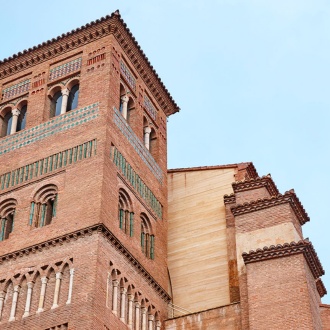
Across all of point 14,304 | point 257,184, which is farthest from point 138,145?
point 14,304

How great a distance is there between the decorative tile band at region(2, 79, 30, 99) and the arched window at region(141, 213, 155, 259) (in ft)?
17.2

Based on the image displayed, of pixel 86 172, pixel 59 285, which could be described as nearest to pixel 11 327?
pixel 59 285

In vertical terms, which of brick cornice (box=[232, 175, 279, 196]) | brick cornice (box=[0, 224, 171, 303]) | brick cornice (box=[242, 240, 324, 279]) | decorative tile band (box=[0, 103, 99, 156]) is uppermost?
decorative tile band (box=[0, 103, 99, 156])

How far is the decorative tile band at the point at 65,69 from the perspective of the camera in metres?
21.6

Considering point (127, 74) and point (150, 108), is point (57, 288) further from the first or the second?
point (150, 108)

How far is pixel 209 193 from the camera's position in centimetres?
2180

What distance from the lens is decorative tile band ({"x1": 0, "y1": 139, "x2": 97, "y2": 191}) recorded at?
19.1m

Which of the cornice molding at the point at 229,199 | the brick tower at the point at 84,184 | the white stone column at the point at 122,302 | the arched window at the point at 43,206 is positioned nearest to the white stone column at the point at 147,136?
the brick tower at the point at 84,184

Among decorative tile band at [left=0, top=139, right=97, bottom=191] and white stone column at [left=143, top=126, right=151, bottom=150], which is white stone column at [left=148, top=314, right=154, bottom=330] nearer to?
decorative tile band at [left=0, top=139, right=97, bottom=191]

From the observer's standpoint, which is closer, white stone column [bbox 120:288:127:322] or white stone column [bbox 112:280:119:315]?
white stone column [bbox 112:280:119:315]

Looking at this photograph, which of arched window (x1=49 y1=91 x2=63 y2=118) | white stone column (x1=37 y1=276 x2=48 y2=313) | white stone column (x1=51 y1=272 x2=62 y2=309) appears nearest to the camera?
white stone column (x1=51 y1=272 x2=62 y2=309)

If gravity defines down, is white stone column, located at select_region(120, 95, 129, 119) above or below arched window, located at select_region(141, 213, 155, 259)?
above

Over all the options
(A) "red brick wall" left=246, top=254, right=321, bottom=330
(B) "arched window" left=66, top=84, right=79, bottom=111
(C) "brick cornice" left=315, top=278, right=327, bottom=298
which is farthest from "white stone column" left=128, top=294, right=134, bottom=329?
(C) "brick cornice" left=315, top=278, right=327, bottom=298

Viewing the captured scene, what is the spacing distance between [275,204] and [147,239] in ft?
11.6
